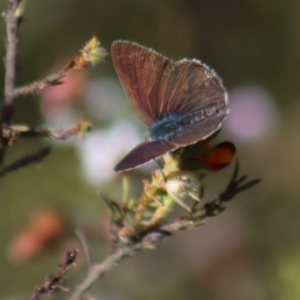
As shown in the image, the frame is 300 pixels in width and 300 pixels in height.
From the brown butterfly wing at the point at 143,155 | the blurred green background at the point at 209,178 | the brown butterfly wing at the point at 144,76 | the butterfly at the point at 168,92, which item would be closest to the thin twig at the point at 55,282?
the brown butterfly wing at the point at 143,155

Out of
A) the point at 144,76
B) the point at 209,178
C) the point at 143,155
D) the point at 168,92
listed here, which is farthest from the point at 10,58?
the point at 209,178

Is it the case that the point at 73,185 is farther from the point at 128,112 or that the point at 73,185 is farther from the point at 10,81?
the point at 10,81

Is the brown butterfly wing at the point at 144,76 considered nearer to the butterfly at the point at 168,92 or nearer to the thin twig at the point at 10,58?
the butterfly at the point at 168,92

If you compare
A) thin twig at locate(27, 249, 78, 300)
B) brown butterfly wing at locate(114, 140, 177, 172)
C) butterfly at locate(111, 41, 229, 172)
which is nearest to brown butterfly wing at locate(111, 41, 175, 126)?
butterfly at locate(111, 41, 229, 172)

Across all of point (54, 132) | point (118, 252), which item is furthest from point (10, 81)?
point (118, 252)

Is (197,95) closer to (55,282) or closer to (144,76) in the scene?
(144,76)

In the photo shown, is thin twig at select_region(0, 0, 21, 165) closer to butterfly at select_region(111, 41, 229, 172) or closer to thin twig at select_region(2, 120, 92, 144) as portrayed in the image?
thin twig at select_region(2, 120, 92, 144)
